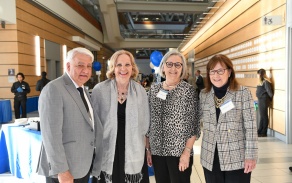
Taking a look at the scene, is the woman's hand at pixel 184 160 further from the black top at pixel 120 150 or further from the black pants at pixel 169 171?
the black top at pixel 120 150

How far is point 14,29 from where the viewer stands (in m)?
8.98

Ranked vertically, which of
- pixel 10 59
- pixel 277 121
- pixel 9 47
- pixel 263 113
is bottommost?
pixel 277 121

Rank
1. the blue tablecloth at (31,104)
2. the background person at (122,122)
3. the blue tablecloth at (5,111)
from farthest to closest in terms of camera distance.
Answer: the blue tablecloth at (31,104)
the blue tablecloth at (5,111)
the background person at (122,122)

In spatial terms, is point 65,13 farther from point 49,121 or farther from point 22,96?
point 49,121

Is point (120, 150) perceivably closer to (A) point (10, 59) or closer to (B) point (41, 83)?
(B) point (41, 83)

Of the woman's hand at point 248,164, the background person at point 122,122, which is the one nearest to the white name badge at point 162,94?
the background person at point 122,122

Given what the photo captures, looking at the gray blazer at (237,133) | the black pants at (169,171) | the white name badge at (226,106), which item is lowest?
the black pants at (169,171)

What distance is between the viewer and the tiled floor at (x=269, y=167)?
11.7 ft

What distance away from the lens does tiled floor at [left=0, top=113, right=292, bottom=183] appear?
355 cm

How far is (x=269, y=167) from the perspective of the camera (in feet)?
13.3

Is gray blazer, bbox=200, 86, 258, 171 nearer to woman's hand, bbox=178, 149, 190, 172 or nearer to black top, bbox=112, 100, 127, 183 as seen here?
woman's hand, bbox=178, 149, 190, 172

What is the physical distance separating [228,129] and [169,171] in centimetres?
60

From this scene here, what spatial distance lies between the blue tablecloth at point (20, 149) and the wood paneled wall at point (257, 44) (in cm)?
505

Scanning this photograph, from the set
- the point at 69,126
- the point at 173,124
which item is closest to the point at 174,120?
the point at 173,124
